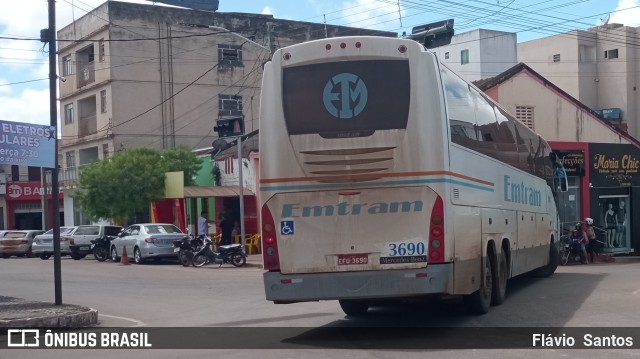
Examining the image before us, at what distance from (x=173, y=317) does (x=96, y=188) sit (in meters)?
22.4

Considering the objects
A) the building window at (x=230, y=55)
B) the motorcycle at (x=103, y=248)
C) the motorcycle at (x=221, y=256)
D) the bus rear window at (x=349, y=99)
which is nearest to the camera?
the bus rear window at (x=349, y=99)

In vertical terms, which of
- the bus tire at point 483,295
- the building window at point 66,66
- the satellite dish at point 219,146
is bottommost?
the bus tire at point 483,295

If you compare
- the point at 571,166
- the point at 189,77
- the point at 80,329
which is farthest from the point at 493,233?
the point at 189,77

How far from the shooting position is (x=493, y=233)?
1353cm

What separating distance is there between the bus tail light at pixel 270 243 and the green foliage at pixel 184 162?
25.5 metres

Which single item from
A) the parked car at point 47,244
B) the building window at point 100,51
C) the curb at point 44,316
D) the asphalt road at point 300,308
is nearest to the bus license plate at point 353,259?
the asphalt road at point 300,308

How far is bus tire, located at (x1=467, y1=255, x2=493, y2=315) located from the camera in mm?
12508

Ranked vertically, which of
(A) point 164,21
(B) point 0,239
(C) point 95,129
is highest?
(A) point 164,21

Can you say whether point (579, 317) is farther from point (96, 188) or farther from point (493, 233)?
point (96, 188)

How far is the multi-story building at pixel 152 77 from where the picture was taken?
46625 mm

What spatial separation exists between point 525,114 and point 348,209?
2305 centimetres

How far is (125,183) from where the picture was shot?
3500 centimetres

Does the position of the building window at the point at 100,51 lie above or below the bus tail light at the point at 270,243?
above

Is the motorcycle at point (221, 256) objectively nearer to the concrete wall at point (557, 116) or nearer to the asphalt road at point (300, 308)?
the asphalt road at point (300, 308)
